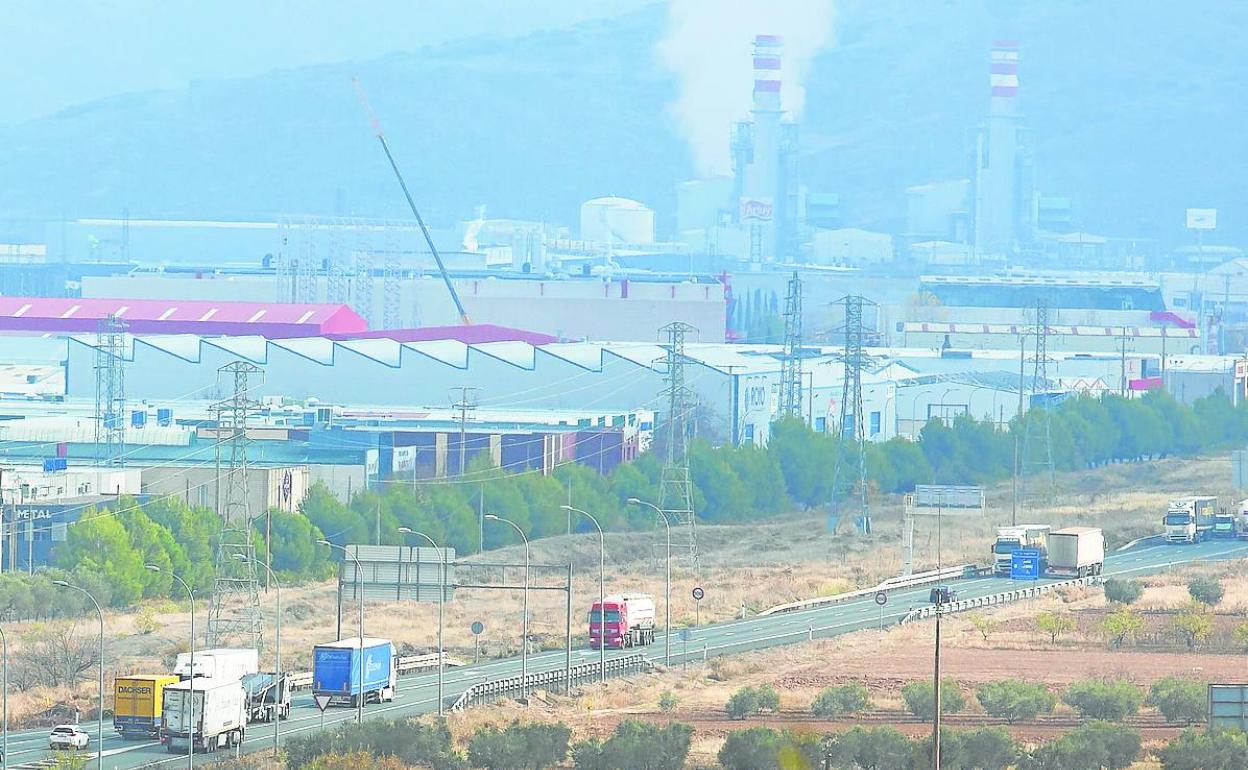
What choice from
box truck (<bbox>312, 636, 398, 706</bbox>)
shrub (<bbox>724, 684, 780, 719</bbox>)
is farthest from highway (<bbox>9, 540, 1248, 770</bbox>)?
shrub (<bbox>724, 684, 780, 719</bbox>)

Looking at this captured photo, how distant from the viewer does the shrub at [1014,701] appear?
131ft

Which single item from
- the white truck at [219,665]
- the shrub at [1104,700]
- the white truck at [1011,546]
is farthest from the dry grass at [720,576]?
the shrub at [1104,700]

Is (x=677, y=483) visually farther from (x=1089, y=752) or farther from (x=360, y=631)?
(x=1089, y=752)

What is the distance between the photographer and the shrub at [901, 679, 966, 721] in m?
39.9

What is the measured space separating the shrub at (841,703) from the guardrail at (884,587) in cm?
1741

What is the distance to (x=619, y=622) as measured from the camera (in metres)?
50.7

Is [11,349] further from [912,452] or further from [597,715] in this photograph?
[597,715]

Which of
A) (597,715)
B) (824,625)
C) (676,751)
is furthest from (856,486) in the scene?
(676,751)

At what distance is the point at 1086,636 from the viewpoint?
5212cm

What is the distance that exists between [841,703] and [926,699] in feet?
4.46

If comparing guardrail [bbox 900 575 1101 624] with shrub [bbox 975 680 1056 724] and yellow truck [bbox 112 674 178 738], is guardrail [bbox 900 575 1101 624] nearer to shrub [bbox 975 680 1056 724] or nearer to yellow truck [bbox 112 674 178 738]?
shrub [bbox 975 680 1056 724]

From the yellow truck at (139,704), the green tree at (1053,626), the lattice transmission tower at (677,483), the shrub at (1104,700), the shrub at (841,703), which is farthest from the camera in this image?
the lattice transmission tower at (677,483)

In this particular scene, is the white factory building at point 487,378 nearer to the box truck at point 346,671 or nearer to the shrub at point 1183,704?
the box truck at point 346,671

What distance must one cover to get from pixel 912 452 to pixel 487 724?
2193 inches
